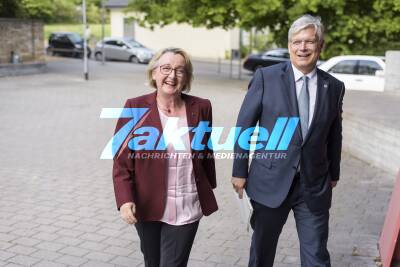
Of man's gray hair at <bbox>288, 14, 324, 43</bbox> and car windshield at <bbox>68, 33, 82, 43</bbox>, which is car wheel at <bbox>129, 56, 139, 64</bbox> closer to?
car windshield at <bbox>68, 33, 82, 43</bbox>

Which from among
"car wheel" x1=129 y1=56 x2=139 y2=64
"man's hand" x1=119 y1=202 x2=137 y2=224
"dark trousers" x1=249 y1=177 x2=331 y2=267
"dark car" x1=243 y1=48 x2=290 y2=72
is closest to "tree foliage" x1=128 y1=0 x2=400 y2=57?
"dark car" x1=243 y1=48 x2=290 y2=72

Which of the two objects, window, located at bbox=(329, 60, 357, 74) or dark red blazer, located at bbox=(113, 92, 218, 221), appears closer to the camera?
dark red blazer, located at bbox=(113, 92, 218, 221)

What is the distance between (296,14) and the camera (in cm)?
1712

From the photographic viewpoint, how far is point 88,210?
6.13 meters

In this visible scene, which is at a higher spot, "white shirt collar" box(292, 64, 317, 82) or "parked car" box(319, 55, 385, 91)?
"white shirt collar" box(292, 64, 317, 82)

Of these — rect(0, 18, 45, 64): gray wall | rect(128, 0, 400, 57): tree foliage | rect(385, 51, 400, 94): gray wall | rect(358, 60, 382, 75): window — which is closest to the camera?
rect(385, 51, 400, 94): gray wall

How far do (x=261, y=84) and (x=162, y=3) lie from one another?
18279 millimetres

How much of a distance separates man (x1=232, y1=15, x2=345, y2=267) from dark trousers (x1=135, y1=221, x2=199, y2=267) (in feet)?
1.85

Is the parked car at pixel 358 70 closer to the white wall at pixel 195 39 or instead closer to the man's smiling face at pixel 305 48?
the man's smiling face at pixel 305 48

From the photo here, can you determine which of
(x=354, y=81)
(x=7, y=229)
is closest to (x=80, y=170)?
(x=7, y=229)

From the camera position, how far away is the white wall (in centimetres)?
3981

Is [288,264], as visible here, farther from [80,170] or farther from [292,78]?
[80,170]

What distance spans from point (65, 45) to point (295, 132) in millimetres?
33681

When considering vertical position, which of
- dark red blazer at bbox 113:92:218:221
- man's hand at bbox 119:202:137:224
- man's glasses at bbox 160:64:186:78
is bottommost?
man's hand at bbox 119:202:137:224
